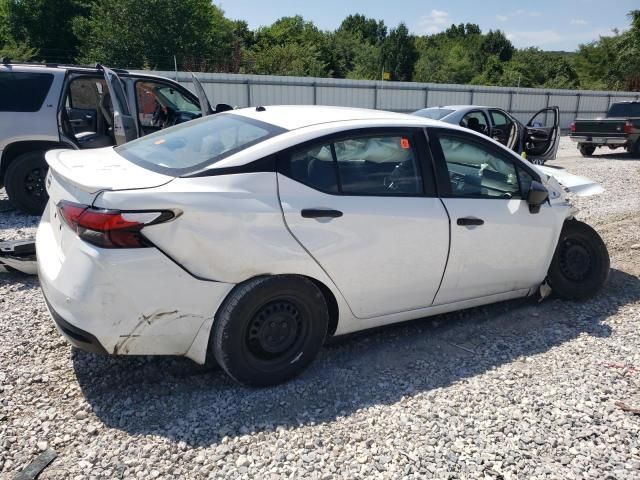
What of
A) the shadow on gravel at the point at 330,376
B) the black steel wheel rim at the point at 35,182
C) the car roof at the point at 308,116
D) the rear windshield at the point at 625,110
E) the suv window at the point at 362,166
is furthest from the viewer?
the rear windshield at the point at 625,110

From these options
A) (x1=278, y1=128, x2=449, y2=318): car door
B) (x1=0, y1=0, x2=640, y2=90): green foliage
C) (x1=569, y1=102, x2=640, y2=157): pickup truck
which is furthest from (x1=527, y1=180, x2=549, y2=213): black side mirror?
(x1=0, y1=0, x2=640, y2=90): green foliage

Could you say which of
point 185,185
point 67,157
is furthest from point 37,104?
point 185,185

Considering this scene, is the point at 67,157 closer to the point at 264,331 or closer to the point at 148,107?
the point at 264,331

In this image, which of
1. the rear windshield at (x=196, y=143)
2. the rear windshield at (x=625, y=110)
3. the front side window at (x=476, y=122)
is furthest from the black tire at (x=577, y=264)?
the rear windshield at (x=625, y=110)

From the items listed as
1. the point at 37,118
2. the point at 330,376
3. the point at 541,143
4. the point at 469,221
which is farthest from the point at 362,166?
the point at 541,143

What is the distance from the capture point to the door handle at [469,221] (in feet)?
11.7

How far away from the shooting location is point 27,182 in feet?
22.4

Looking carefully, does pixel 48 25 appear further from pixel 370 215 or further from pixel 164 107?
pixel 370 215

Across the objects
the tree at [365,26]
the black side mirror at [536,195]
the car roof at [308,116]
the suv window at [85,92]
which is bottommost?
the black side mirror at [536,195]

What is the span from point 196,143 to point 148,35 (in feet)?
103

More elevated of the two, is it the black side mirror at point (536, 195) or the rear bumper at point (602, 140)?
the black side mirror at point (536, 195)

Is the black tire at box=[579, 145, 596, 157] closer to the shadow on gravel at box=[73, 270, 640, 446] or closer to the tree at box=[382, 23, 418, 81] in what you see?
the shadow on gravel at box=[73, 270, 640, 446]

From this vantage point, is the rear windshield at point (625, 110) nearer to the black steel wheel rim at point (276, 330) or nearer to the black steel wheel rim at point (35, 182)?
the black steel wheel rim at point (35, 182)

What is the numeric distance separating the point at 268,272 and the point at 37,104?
538cm
